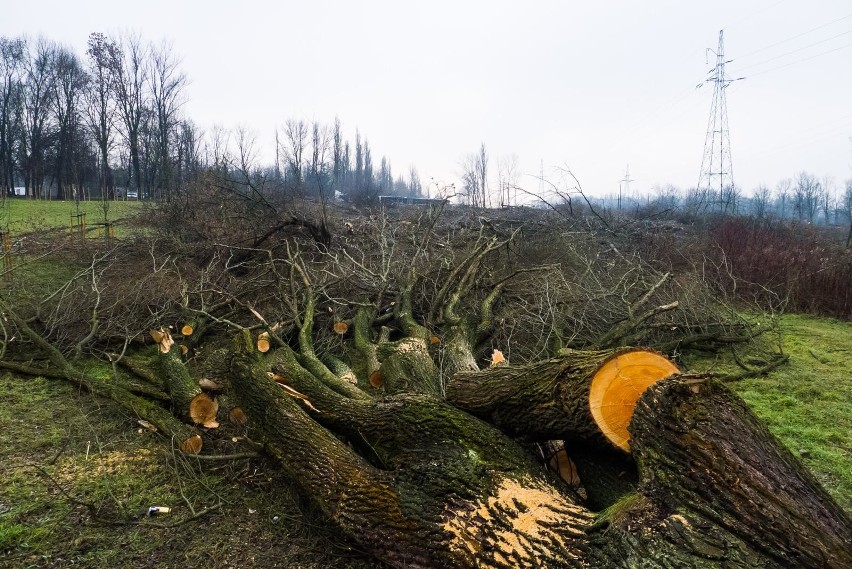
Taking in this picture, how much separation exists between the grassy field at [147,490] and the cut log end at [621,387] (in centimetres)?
155

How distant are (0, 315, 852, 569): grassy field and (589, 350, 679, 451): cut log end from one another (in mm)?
1547

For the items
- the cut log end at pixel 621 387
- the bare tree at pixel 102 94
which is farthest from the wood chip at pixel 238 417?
the bare tree at pixel 102 94

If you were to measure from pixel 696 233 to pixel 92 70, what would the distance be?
3155cm

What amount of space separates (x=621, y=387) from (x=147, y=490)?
126 inches

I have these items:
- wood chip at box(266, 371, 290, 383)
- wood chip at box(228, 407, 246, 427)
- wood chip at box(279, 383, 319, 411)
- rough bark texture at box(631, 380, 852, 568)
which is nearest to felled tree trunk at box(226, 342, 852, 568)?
rough bark texture at box(631, 380, 852, 568)

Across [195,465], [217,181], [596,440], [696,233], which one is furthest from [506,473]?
[696,233]

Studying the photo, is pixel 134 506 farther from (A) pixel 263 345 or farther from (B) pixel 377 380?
(B) pixel 377 380

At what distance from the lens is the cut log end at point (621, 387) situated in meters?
2.51

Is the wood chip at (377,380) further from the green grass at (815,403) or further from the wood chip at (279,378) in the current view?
the green grass at (815,403)

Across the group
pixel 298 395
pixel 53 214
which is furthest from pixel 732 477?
pixel 53 214

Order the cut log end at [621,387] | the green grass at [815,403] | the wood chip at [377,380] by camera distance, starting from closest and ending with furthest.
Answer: the cut log end at [621,387] < the green grass at [815,403] < the wood chip at [377,380]

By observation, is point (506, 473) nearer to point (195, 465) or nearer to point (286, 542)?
point (286, 542)

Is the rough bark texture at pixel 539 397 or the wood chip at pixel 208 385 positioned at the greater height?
the rough bark texture at pixel 539 397

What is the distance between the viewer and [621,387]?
2520 mm
